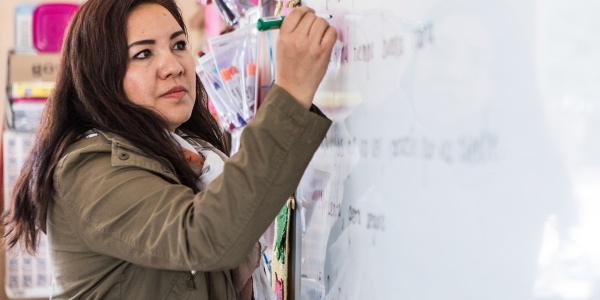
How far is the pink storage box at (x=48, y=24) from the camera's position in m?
3.77

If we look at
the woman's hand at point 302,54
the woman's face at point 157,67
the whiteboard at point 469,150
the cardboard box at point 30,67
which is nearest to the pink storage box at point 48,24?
the cardboard box at point 30,67

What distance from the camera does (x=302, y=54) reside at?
3.04ft

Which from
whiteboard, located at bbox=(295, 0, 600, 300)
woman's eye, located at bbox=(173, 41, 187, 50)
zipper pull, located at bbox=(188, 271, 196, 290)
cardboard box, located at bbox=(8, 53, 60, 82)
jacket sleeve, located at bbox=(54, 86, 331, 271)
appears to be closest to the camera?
whiteboard, located at bbox=(295, 0, 600, 300)

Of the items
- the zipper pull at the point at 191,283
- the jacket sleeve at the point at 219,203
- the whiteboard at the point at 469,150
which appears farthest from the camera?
the zipper pull at the point at 191,283

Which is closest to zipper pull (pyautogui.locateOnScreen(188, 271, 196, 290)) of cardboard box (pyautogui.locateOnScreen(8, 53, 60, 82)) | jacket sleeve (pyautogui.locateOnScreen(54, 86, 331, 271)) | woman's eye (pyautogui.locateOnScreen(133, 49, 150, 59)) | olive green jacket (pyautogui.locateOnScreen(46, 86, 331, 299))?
olive green jacket (pyautogui.locateOnScreen(46, 86, 331, 299))

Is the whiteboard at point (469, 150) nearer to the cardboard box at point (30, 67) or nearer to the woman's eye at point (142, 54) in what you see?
the woman's eye at point (142, 54)

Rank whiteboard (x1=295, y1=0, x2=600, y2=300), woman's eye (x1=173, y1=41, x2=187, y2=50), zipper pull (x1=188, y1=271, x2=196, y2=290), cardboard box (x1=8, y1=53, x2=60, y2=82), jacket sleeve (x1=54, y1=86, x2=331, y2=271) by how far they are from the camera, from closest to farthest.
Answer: whiteboard (x1=295, y1=0, x2=600, y2=300)
jacket sleeve (x1=54, y1=86, x2=331, y2=271)
zipper pull (x1=188, y1=271, x2=196, y2=290)
woman's eye (x1=173, y1=41, x2=187, y2=50)
cardboard box (x1=8, y1=53, x2=60, y2=82)

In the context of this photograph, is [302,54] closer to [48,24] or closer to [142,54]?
[142,54]

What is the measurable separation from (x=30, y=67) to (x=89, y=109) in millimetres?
2886

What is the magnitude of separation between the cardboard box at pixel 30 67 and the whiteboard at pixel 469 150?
2969 mm

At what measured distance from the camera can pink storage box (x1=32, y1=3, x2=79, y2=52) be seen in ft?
12.4

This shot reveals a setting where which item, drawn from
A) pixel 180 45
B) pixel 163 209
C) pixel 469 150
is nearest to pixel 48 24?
pixel 180 45

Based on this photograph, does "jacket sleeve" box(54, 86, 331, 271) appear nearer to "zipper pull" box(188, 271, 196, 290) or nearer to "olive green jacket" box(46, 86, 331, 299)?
"olive green jacket" box(46, 86, 331, 299)

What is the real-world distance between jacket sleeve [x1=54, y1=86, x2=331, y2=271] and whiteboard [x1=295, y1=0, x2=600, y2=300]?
13 centimetres
